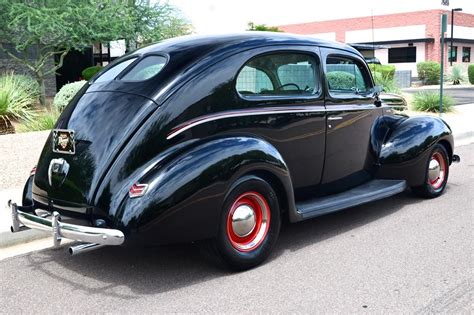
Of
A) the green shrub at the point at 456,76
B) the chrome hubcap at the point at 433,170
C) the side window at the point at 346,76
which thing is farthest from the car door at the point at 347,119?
the green shrub at the point at 456,76

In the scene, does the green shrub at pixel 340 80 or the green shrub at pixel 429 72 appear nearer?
the green shrub at pixel 340 80

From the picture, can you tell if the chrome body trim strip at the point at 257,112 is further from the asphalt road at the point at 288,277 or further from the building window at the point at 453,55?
the building window at the point at 453,55

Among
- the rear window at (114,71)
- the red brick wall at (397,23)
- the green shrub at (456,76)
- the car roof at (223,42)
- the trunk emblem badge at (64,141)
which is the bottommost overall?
the trunk emblem badge at (64,141)

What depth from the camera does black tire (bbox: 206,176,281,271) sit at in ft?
14.1

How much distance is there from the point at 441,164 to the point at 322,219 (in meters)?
1.93

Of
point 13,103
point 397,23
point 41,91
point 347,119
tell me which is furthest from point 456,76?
point 347,119

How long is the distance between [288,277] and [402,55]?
45.5m

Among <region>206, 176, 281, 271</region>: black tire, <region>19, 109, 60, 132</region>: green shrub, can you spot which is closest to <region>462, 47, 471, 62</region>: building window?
<region>19, 109, 60, 132</region>: green shrub

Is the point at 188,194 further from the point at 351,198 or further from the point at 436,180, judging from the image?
the point at 436,180

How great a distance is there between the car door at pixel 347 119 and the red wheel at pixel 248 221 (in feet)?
3.58

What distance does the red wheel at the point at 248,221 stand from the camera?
444 centimetres

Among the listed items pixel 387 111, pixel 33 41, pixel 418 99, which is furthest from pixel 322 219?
pixel 418 99

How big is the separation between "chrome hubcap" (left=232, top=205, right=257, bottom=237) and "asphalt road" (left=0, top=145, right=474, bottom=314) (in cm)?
34

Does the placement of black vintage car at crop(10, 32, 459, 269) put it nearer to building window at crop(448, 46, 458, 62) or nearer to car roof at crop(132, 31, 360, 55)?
car roof at crop(132, 31, 360, 55)
